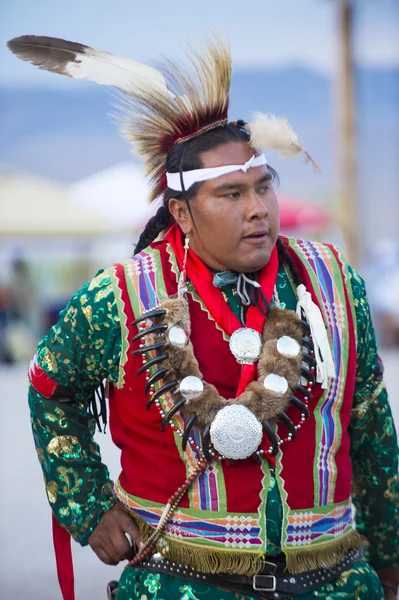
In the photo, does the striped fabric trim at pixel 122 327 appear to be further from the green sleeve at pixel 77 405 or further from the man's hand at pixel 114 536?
the man's hand at pixel 114 536

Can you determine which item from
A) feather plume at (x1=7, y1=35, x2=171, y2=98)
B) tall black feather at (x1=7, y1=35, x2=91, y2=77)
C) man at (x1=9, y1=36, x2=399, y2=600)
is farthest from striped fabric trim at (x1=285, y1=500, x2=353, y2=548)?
tall black feather at (x1=7, y1=35, x2=91, y2=77)

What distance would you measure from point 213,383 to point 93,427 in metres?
0.46

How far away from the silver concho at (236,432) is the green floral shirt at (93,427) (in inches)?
5.7

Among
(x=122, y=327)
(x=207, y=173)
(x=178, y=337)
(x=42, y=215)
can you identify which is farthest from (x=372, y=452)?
(x=42, y=215)

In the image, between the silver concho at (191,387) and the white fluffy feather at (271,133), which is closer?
the silver concho at (191,387)

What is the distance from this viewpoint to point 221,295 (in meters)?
2.57

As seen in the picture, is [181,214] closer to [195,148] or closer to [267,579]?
[195,148]

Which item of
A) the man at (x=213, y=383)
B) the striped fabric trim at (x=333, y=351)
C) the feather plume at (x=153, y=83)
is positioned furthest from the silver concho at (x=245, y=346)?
the feather plume at (x=153, y=83)

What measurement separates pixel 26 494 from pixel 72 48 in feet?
11.9

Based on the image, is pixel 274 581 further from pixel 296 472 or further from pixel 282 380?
pixel 282 380

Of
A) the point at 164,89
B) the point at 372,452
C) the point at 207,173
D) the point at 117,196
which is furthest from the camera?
the point at 117,196

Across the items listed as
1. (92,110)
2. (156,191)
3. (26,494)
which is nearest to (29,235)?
(92,110)

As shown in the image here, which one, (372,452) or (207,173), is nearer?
(207,173)

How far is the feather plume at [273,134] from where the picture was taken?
257cm
